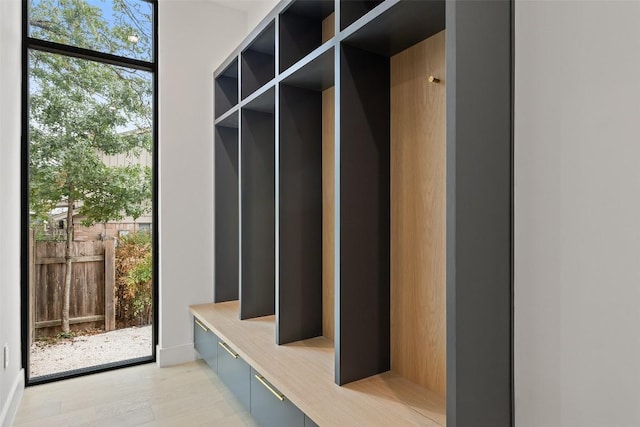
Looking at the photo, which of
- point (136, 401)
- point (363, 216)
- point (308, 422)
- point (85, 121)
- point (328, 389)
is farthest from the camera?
point (85, 121)

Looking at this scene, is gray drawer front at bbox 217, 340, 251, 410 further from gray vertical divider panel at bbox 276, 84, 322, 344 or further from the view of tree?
the view of tree

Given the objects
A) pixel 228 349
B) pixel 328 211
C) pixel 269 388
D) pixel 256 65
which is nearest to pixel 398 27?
pixel 328 211

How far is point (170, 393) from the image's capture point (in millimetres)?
2555

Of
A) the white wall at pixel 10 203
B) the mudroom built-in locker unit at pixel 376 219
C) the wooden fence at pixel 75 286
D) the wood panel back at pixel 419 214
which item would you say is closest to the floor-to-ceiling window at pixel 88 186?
the wooden fence at pixel 75 286

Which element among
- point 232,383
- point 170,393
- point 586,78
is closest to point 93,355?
point 170,393

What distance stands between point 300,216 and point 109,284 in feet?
5.88

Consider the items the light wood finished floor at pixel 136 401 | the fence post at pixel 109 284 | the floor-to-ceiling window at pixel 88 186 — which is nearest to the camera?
the light wood finished floor at pixel 136 401

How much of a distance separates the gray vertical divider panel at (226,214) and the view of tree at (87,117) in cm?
56

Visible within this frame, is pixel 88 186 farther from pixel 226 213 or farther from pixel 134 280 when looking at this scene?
pixel 226 213

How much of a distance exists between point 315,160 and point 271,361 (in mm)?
1140

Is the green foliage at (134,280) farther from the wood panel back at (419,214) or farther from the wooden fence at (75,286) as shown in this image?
the wood panel back at (419,214)

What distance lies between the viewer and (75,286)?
2.87m

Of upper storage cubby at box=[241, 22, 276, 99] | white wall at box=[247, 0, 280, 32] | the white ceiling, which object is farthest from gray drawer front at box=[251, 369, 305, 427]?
the white ceiling

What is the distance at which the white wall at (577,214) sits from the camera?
39.2 inches
